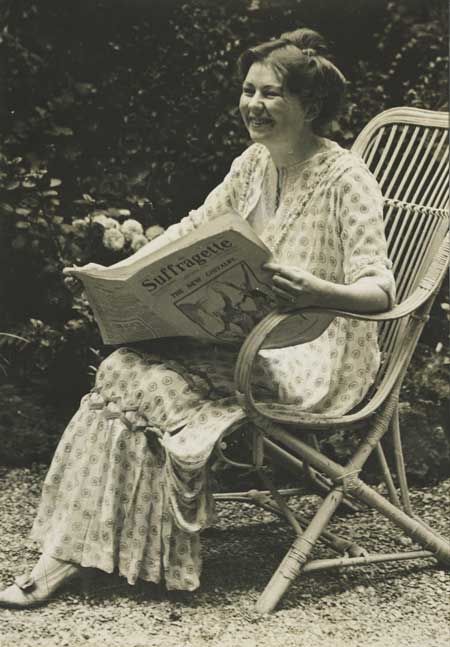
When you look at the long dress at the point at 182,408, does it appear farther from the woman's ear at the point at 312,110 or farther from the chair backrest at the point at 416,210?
the chair backrest at the point at 416,210

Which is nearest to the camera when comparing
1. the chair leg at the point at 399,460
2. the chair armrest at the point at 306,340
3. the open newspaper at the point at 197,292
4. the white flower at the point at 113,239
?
the open newspaper at the point at 197,292

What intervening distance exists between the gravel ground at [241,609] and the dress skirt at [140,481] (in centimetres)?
9

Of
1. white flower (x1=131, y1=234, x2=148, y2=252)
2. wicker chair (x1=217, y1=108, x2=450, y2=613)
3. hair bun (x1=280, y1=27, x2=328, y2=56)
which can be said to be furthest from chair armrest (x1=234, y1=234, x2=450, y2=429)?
white flower (x1=131, y1=234, x2=148, y2=252)

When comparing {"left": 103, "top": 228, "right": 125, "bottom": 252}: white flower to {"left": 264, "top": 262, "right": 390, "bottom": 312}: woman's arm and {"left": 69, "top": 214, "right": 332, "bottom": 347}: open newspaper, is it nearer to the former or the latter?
{"left": 69, "top": 214, "right": 332, "bottom": 347}: open newspaper

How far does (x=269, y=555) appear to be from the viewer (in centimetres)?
279

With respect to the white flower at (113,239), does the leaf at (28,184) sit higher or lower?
higher

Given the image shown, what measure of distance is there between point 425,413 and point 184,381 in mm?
1340

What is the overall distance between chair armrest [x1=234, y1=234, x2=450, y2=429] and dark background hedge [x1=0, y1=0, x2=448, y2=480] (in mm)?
1016

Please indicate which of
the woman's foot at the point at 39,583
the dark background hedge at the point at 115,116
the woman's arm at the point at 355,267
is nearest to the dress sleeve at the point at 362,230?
the woman's arm at the point at 355,267

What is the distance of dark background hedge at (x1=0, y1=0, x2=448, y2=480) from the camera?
3545 mm

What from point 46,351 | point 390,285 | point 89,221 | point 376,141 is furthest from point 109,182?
point 390,285

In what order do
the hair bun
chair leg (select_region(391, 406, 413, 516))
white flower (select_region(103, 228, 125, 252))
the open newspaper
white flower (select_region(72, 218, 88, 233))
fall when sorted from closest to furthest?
the open newspaper → the hair bun → chair leg (select_region(391, 406, 413, 516)) → white flower (select_region(103, 228, 125, 252)) → white flower (select_region(72, 218, 88, 233))

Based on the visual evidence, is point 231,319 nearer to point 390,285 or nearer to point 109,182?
point 390,285

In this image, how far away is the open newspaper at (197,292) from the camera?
207cm
